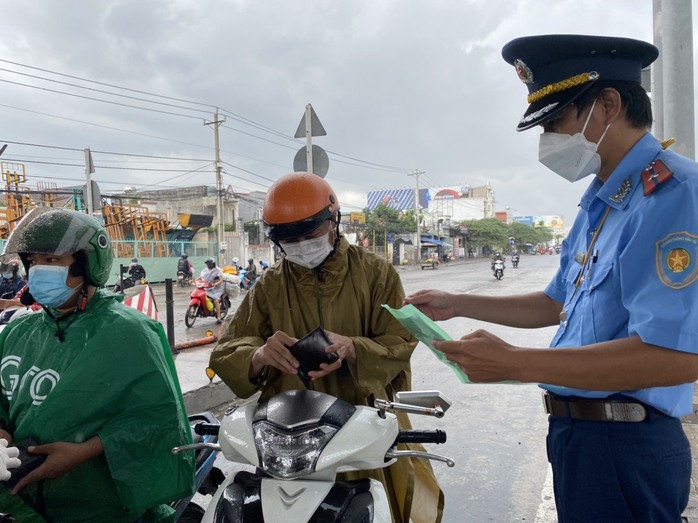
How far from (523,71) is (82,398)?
1.74 m

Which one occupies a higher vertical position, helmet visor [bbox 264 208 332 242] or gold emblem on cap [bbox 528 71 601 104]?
gold emblem on cap [bbox 528 71 601 104]

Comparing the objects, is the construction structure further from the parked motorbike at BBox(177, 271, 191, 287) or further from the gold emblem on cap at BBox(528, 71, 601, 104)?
the gold emblem on cap at BBox(528, 71, 601, 104)

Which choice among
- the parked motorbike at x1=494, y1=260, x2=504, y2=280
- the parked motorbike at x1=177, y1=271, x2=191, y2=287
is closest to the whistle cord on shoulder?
the parked motorbike at x1=494, y1=260, x2=504, y2=280

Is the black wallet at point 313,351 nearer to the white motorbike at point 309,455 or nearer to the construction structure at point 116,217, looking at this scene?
the white motorbike at point 309,455

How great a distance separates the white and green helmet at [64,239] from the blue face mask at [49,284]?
0.06 metres

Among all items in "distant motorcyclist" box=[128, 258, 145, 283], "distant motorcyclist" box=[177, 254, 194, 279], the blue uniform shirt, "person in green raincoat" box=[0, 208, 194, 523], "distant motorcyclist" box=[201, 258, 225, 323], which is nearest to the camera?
the blue uniform shirt

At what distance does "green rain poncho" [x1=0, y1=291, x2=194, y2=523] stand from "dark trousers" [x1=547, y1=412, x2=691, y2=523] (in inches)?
50.7

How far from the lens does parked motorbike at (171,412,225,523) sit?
202 cm

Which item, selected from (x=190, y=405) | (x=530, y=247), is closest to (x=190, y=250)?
(x=190, y=405)

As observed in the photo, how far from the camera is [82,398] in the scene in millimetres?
1668

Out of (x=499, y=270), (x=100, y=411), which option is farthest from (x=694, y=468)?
(x=499, y=270)

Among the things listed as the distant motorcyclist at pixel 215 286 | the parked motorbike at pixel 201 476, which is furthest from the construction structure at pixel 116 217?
the parked motorbike at pixel 201 476

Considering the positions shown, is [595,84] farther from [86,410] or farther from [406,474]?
[86,410]

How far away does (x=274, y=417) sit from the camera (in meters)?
1.38
